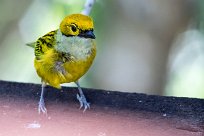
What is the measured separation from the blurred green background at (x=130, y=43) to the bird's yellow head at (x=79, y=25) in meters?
1.91

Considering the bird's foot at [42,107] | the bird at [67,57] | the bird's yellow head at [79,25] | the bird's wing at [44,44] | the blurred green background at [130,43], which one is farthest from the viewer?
the blurred green background at [130,43]

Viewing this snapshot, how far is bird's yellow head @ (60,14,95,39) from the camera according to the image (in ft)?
9.59

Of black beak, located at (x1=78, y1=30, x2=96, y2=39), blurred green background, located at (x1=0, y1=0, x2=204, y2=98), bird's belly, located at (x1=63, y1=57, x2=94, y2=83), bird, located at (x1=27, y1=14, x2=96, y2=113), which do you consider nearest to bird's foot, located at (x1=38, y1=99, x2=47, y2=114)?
bird, located at (x1=27, y1=14, x2=96, y2=113)

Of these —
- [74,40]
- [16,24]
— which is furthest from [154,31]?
[74,40]

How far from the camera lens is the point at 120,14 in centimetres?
556

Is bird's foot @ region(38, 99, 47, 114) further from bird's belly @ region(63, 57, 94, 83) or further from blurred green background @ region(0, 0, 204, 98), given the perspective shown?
blurred green background @ region(0, 0, 204, 98)

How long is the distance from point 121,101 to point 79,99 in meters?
0.22

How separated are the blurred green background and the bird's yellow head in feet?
6.25

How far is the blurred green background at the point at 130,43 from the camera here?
516cm

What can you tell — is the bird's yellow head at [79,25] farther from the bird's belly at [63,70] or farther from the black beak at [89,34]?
the bird's belly at [63,70]

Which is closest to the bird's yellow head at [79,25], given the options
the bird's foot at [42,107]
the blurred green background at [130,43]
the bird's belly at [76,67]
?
the bird's belly at [76,67]

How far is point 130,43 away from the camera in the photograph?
562 centimetres

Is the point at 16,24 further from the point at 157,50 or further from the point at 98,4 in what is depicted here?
the point at 157,50

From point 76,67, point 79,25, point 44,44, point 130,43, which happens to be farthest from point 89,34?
point 130,43
